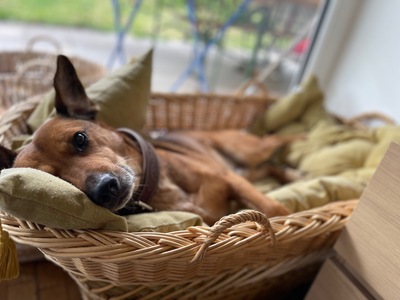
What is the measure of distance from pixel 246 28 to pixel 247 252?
2.20 metres

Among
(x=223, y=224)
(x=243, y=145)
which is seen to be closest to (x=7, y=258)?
(x=223, y=224)

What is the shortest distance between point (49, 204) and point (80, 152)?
282 millimetres

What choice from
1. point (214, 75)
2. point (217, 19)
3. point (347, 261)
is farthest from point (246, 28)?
point (347, 261)

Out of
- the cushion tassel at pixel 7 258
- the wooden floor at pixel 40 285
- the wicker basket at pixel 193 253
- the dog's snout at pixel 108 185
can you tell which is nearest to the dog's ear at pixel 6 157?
the wicker basket at pixel 193 253

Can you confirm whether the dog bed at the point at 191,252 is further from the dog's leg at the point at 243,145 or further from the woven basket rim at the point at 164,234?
the dog's leg at the point at 243,145

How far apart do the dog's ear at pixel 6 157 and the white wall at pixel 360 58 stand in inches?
74.5

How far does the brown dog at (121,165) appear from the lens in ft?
3.02

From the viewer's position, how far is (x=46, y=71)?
2080 millimetres

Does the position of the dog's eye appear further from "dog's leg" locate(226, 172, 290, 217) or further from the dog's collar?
"dog's leg" locate(226, 172, 290, 217)

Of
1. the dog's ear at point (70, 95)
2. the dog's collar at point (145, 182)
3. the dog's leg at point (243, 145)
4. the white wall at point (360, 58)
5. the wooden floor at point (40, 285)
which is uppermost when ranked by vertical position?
the white wall at point (360, 58)

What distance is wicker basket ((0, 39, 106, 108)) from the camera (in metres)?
1.87

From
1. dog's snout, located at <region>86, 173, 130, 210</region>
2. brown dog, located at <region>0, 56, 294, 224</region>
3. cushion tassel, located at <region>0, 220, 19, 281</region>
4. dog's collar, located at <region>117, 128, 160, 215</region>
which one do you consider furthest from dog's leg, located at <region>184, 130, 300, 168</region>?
cushion tassel, located at <region>0, 220, 19, 281</region>

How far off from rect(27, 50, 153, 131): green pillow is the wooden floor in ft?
2.08

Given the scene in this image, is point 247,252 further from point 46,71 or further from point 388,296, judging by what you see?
point 46,71
